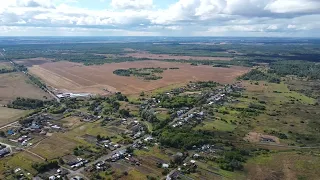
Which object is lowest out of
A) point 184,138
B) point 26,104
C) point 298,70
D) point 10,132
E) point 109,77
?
point 109,77

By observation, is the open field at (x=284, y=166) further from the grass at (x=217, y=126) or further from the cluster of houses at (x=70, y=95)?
the cluster of houses at (x=70, y=95)

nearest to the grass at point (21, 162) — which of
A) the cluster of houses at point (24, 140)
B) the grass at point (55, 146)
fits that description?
the grass at point (55, 146)

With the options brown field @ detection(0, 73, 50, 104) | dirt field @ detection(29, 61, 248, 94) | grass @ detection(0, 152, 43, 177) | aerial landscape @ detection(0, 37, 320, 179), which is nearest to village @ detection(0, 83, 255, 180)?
aerial landscape @ detection(0, 37, 320, 179)

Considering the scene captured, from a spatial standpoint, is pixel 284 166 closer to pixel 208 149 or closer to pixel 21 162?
pixel 208 149

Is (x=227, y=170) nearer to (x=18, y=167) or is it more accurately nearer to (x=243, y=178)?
(x=243, y=178)

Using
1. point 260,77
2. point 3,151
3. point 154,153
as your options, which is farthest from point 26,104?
point 260,77

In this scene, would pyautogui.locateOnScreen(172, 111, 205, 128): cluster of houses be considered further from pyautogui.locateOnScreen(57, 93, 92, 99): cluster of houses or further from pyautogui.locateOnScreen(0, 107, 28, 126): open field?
pyautogui.locateOnScreen(57, 93, 92, 99): cluster of houses
